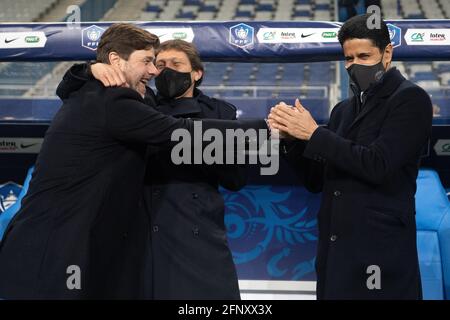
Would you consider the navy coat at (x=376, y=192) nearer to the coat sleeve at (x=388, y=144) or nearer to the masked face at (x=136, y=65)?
the coat sleeve at (x=388, y=144)

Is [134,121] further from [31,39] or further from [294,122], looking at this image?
[31,39]

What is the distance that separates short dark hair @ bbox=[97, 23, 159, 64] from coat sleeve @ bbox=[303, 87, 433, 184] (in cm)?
65

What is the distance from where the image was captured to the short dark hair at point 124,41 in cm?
219

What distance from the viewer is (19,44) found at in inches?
154

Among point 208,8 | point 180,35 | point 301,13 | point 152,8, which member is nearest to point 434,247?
point 180,35

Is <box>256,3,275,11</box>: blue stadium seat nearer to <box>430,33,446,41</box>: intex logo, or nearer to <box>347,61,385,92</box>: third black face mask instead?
<box>430,33,446,41</box>: intex logo

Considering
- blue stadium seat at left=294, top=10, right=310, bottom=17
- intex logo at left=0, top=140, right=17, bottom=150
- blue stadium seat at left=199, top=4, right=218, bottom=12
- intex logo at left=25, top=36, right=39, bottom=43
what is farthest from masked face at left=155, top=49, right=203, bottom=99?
blue stadium seat at left=199, top=4, right=218, bottom=12

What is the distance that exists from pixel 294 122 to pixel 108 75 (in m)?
0.61

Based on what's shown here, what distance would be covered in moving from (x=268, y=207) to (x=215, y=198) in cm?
153

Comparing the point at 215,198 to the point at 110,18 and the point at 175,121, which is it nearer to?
the point at 175,121

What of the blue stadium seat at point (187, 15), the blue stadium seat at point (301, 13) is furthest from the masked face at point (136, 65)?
the blue stadium seat at point (187, 15)

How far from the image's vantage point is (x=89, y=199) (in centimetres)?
201

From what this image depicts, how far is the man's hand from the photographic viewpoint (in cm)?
208

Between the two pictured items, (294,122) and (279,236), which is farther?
(279,236)
